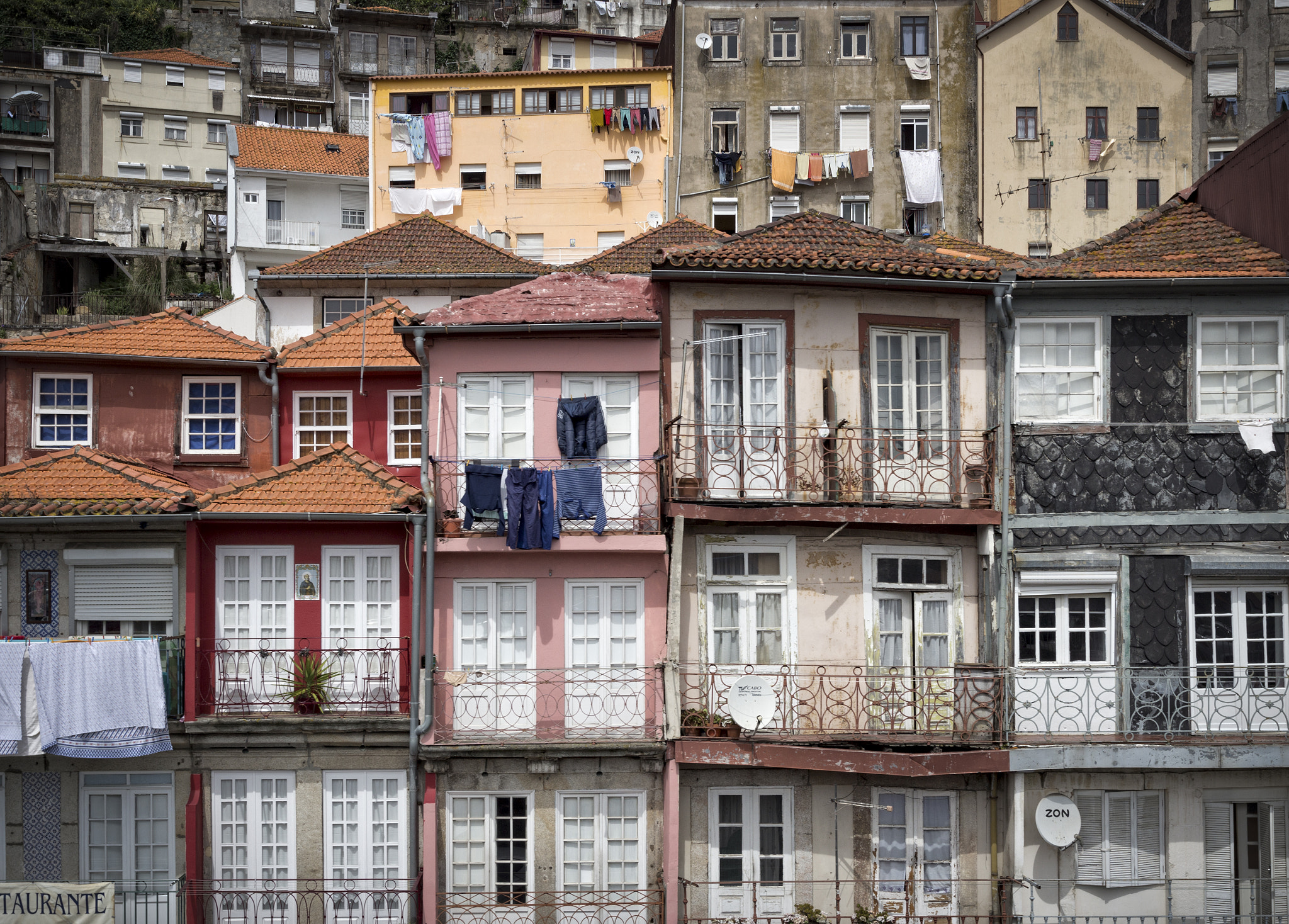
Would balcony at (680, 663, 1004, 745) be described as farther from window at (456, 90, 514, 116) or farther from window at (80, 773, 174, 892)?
window at (456, 90, 514, 116)

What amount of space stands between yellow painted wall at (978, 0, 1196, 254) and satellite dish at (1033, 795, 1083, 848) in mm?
29322

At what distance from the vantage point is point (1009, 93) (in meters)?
45.0

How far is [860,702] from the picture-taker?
19094mm

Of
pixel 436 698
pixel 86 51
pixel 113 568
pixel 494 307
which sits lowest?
pixel 436 698

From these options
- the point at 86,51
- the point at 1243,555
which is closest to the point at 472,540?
the point at 1243,555

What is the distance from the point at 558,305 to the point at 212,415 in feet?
26.5

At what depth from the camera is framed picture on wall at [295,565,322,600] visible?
2047 centimetres

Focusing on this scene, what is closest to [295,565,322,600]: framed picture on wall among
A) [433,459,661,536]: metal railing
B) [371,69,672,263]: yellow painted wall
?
[433,459,661,536]: metal railing

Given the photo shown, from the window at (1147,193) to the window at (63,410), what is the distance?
35.1 meters

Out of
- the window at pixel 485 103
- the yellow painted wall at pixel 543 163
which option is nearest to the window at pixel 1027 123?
the yellow painted wall at pixel 543 163

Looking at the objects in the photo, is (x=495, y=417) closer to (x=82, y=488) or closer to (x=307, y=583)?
(x=307, y=583)

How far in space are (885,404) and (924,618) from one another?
3.22 metres

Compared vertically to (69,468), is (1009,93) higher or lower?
higher

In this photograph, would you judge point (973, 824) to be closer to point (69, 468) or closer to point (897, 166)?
point (69, 468)
